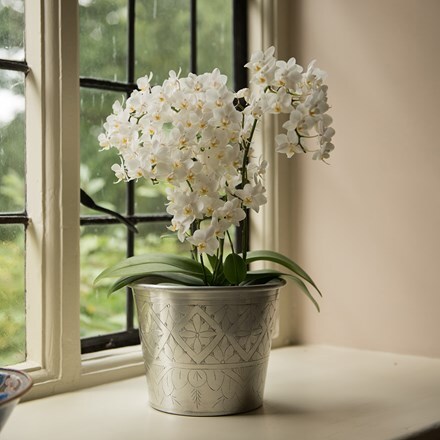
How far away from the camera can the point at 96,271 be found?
179 cm

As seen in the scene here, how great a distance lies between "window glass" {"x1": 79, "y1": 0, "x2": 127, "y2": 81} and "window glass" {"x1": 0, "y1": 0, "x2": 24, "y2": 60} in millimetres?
189

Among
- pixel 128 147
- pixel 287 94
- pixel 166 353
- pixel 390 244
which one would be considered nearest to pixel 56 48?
pixel 128 147

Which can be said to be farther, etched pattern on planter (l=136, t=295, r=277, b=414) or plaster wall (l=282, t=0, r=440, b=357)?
plaster wall (l=282, t=0, r=440, b=357)

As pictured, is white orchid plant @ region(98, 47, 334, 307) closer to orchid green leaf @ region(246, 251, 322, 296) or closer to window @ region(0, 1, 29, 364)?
orchid green leaf @ region(246, 251, 322, 296)

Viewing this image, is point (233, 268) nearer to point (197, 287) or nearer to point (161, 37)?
point (197, 287)

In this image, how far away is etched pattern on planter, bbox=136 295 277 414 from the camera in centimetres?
132

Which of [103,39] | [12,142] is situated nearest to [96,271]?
[12,142]

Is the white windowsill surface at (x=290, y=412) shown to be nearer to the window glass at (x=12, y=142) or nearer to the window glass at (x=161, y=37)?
the window glass at (x=12, y=142)

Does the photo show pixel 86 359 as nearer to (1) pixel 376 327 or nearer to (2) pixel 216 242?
(2) pixel 216 242

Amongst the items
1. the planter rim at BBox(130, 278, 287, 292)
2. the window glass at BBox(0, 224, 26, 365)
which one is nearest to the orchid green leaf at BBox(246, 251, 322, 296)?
the planter rim at BBox(130, 278, 287, 292)

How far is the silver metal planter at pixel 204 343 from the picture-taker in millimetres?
1316

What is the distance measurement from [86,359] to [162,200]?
447mm

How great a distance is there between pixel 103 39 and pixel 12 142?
0.36 meters

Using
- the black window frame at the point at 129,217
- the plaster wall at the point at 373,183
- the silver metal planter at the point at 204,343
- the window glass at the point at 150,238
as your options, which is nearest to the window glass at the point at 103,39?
the black window frame at the point at 129,217
